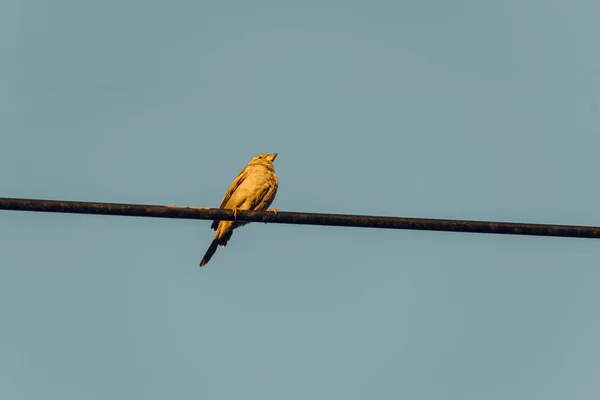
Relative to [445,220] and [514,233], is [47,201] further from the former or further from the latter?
[514,233]

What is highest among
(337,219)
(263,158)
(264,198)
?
(263,158)

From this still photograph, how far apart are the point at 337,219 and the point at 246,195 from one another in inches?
245

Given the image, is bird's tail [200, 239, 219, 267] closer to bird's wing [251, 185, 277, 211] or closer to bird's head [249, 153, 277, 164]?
bird's wing [251, 185, 277, 211]

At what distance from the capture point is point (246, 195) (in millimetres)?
12500

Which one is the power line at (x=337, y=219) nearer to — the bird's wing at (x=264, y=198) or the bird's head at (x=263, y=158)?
the bird's wing at (x=264, y=198)

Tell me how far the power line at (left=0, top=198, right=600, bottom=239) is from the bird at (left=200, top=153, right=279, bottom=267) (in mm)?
5908

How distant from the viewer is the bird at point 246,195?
12508 mm

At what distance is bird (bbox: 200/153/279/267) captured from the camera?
1251 centimetres

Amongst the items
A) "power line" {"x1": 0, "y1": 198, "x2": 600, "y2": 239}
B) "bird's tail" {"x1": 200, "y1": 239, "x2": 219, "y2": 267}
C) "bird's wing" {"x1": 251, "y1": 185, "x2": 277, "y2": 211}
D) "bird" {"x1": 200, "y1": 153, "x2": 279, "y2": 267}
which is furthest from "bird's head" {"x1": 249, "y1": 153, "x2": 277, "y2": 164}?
"power line" {"x1": 0, "y1": 198, "x2": 600, "y2": 239}

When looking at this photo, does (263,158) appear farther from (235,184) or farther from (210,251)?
(210,251)

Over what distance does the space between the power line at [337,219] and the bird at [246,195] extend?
5908 millimetres

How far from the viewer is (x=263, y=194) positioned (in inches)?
494

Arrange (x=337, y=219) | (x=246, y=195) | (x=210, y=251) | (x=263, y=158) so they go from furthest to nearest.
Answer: (x=263, y=158)
(x=210, y=251)
(x=246, y=195)
(x=337, y=219)

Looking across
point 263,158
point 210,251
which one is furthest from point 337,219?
point 263,158
